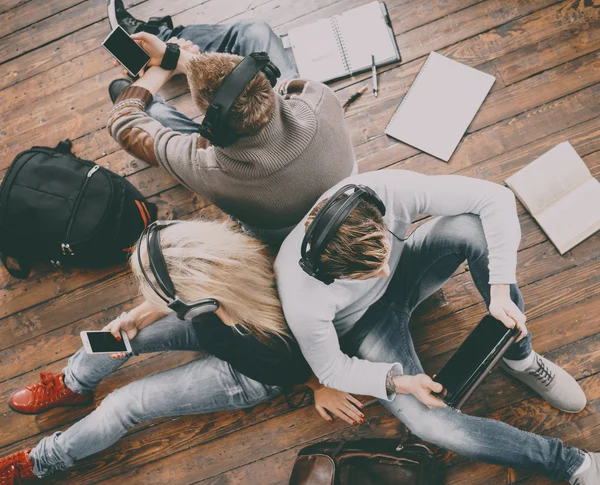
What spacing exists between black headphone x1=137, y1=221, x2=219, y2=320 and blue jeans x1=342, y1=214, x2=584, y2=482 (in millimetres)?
627

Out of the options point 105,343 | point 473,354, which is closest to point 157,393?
point 105,343

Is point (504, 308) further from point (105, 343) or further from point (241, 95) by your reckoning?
point (105, 343)

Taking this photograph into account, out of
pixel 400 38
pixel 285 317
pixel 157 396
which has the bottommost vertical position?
pixel 157 396

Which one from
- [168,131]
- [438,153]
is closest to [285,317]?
[168,131]

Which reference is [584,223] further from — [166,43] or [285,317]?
[166,43]

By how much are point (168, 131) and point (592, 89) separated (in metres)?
1.75

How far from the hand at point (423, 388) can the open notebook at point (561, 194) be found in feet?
2.84

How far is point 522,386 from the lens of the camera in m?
1.93

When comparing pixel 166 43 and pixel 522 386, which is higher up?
pixel 166 43

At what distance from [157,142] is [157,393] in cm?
98

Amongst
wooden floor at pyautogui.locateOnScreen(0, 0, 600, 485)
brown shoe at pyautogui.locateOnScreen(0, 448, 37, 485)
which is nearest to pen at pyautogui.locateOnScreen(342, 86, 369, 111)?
wooden floor at pyautogui.locateOnScreen(0, 0, 600, 485)

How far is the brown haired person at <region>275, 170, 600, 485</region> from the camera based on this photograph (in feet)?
4.05

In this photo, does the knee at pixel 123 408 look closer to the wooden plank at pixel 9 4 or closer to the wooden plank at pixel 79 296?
the wooden plank at pixel 79 296

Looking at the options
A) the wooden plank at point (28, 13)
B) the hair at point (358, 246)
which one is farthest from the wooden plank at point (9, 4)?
the hair at point (358, 246)
